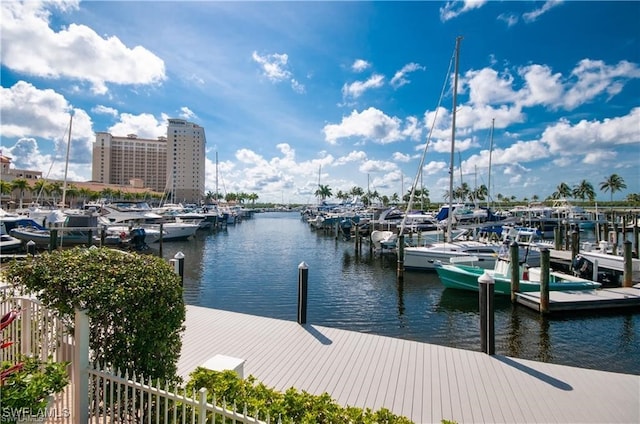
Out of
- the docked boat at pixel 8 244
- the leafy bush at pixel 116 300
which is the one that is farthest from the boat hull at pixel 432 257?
the docked boat at pixel 8 244

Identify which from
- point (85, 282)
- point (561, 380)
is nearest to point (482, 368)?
point (561, 380)

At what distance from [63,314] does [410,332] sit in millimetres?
11570

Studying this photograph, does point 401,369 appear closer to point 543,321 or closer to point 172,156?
point 543,321

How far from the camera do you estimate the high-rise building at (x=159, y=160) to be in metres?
146

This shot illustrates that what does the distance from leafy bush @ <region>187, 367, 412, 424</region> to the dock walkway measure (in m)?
2.06

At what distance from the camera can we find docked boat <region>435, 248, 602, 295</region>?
15.9m

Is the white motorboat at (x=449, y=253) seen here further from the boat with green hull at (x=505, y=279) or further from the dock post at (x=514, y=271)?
the dock post at (x=514, y=271)

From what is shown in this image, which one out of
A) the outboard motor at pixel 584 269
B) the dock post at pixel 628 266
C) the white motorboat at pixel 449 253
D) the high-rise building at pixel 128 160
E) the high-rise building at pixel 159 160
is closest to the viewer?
the dock post at pixel 628 266

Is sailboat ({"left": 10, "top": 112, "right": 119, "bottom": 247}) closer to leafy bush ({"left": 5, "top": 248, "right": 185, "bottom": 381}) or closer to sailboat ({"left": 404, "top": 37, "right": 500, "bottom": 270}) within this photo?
sailboat ({"left": 404, "top": 37, "right": 500, "bottom": 270})

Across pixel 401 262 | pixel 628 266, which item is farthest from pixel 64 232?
pixel 628 266

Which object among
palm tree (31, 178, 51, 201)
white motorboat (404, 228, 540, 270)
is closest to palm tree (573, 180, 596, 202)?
white motorboat (404, 228, 540, 270)

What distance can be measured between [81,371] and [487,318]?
8033mm

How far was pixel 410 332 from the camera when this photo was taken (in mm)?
13211

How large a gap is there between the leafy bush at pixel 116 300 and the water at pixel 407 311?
32.8 feet
